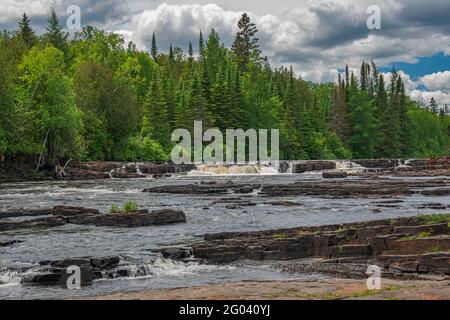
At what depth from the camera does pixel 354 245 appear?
21.3 meters

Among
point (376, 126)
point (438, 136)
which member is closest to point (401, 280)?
point (376, 126)

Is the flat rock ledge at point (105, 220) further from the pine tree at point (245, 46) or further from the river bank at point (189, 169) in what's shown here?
the pine tree at point (245, 46)

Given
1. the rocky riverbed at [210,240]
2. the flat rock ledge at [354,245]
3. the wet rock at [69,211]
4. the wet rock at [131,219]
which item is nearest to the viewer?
the flat rock ledge at [354,245]

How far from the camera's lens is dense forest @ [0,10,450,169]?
68312 mm

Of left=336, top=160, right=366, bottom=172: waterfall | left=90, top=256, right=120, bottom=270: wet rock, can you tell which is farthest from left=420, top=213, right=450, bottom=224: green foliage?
left=336, top=160, right=366, bottom=172: waterfall

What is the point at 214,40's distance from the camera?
155000mm

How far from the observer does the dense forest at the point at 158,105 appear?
68.3 metres

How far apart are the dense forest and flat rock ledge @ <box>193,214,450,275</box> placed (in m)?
46.2

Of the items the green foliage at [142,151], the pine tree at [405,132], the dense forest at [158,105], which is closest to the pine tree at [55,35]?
the dense forest at [158,105]

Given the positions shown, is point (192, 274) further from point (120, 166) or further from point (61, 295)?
point (120, 166)
